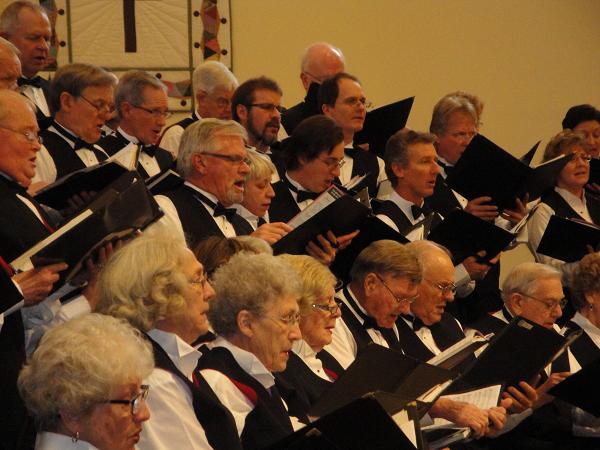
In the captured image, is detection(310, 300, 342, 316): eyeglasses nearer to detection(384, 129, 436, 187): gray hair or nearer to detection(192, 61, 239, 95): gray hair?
detection(384, 129, 436, 187): gray hair

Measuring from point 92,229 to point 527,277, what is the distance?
2.60 metres

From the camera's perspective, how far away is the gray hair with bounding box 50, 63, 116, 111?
5242 mm

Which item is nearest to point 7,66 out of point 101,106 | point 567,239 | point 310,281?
point 101,106

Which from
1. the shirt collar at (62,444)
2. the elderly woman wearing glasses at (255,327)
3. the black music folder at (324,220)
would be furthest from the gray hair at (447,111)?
the shirt collar at (62,444)

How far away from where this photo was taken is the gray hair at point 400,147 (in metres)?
5.99

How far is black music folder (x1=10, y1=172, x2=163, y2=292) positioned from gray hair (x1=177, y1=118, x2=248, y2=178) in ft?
2.99

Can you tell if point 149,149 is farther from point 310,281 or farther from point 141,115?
point 310,281

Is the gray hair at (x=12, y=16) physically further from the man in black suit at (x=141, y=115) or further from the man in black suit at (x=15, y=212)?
the man in black suit at (x=15, y=212)

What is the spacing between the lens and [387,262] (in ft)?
15.8

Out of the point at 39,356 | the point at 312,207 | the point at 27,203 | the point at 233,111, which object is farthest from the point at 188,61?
the point at 39,356

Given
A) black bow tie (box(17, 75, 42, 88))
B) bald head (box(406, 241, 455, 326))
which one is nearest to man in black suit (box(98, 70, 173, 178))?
black bow tie (box(17, 75, 42, 88))

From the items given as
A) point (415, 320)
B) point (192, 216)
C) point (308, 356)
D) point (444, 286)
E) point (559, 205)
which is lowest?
point (559, 205)

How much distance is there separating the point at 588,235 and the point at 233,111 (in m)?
1.87

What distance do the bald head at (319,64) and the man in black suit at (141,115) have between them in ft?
4.86
